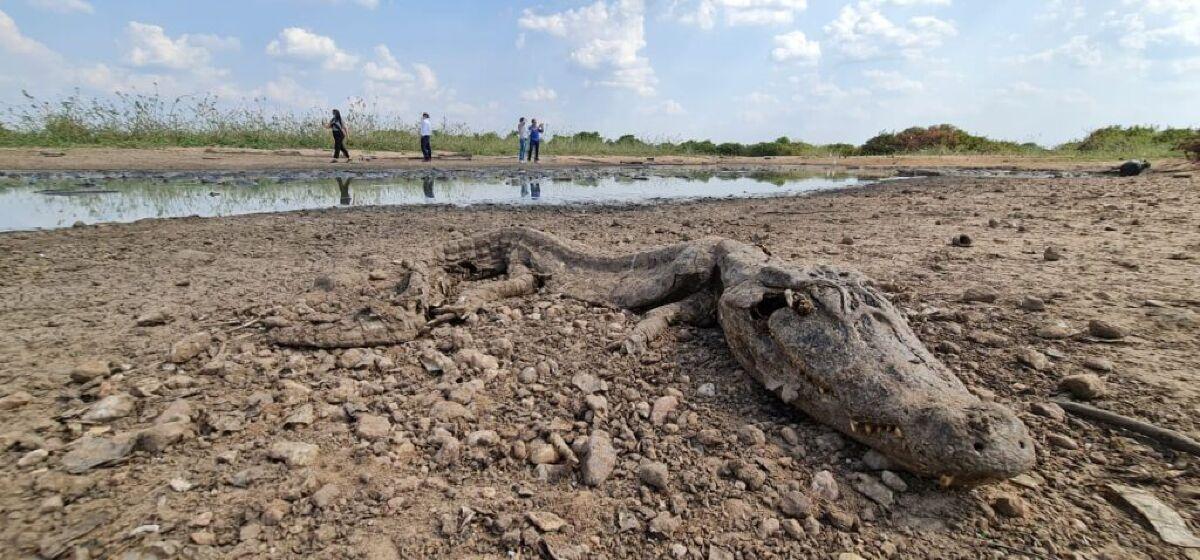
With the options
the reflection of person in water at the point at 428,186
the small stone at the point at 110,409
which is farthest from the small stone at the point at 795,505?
the reflection of person in water at the point at 428,186

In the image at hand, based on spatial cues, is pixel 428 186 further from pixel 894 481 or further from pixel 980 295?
pixel 894 481

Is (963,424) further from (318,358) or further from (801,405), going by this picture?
(318,358)

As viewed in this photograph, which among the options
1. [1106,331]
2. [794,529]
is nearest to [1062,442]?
[1106,331]

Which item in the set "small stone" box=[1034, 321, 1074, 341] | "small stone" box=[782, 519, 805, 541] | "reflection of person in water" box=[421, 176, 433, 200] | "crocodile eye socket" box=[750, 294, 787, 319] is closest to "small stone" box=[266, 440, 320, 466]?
"small stone" box=[782, 519, 805, 541]

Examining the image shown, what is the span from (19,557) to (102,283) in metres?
4.20

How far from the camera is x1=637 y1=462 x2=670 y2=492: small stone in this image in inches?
97.8

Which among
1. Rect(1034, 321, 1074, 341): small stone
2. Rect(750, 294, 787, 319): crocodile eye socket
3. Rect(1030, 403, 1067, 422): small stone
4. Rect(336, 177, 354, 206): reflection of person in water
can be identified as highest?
Rect(336, 177, 354, 206): reflection of person in water

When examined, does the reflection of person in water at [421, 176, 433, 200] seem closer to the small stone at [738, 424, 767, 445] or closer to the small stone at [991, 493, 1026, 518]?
the small stone at [738, 424, 767, 445]

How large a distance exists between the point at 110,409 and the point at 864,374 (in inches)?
159

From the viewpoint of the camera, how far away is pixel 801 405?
9.51ft

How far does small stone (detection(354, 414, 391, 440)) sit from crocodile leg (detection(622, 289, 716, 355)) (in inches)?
64.4

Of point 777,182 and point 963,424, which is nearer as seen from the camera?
point 963,424

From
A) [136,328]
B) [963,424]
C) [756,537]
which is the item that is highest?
[963,424]

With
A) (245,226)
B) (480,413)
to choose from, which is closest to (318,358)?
(480,413)
